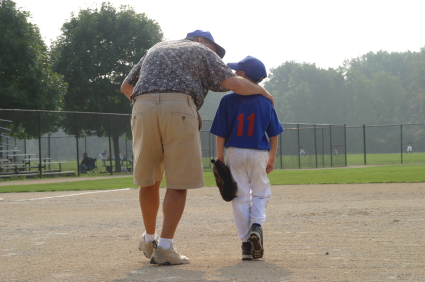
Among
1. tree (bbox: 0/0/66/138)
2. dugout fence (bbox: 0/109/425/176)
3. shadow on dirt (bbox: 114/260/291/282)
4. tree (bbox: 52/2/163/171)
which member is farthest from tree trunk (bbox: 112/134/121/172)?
shadow on dirt (bbox: 114/260/291/282)

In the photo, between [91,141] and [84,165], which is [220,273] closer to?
[84,165]

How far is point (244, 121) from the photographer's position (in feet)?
11.8

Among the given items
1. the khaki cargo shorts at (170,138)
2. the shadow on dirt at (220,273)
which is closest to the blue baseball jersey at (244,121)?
the khaki cargo shorts at (170,138)

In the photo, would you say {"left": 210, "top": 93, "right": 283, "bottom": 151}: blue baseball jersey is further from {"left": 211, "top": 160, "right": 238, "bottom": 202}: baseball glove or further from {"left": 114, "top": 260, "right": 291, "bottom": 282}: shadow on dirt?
{"left": 114, "top": 260, "right": 291, "bottom": 282}: shadow on dirt

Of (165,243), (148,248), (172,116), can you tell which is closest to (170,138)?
(172,116)

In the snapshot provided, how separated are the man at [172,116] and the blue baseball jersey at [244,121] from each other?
0.21 metres

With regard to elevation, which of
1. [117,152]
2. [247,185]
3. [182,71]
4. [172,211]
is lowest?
[172,211]

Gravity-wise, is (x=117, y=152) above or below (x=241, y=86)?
below

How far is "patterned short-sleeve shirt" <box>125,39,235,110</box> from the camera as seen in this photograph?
3.25 metres

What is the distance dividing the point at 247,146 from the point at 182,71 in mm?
722

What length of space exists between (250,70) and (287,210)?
3010mm

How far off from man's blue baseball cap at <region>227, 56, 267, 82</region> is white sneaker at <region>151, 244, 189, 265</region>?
139 centimetres

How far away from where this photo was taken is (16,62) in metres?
21.8

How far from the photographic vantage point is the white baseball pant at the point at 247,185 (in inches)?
139
